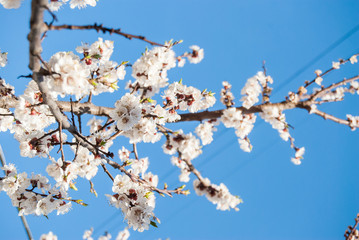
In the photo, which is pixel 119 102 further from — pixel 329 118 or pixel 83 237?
pixel 83 237

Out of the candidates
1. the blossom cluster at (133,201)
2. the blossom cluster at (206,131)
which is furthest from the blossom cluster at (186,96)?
the blossom cluster at (133,201)

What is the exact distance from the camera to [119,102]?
2.28 m

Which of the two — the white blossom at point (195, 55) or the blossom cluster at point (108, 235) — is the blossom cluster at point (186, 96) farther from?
the blossom cluster at point (108, 235)

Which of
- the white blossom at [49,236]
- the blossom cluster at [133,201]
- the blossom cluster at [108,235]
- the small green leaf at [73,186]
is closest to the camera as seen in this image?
the small green leaf at [73,186]

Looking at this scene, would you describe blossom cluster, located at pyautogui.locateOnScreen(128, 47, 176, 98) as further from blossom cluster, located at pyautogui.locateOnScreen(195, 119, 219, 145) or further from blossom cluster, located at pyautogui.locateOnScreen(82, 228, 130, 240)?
blossom cluster, located at pyautogui.locateOnScreen(82, 228, 130, 240)

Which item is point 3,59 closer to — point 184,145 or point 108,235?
point 184,145

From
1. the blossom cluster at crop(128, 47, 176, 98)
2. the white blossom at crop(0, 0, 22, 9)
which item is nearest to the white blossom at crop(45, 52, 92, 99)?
the white blossom at crop(0, 0, 22, 9)

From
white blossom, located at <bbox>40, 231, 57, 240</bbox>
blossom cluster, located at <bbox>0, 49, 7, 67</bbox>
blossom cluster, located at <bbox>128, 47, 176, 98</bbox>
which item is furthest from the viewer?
white blossom, located at <bbox>40, 231, 57, 240</bbox>

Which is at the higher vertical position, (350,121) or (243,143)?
(243,143)

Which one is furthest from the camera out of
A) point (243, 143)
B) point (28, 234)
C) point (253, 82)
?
point (28, 234)

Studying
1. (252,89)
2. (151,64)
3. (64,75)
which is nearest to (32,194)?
(64,75)

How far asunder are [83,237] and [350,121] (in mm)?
7738

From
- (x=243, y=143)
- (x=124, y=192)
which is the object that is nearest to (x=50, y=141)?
(x=124, y=192)

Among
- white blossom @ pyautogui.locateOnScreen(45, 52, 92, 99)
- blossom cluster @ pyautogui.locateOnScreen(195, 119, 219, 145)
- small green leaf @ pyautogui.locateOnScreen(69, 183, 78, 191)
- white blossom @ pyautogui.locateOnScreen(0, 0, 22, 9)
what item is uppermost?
white blossom @ pyautogui.locateOnScreen(0, 0, 22, 9)
